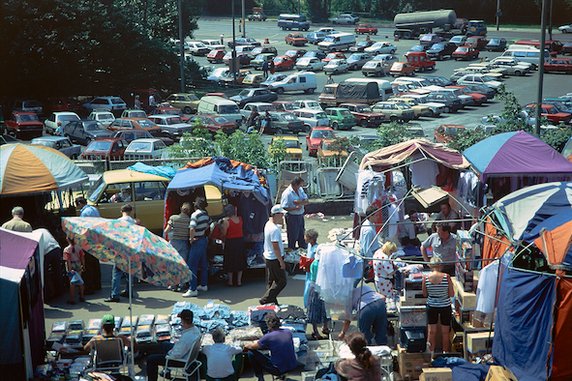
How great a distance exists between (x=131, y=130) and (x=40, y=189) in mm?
20306

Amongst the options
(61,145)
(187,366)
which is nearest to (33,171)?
(187,366)

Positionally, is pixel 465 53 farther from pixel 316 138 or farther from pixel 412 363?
pixel 412 363

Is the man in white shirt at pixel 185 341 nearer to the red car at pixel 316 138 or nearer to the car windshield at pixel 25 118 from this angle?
the red car at pixel 316 138

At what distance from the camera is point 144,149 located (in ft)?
110

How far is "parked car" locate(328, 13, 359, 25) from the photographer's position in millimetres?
93812

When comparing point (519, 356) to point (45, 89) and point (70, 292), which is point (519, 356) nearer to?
point (70, 292)

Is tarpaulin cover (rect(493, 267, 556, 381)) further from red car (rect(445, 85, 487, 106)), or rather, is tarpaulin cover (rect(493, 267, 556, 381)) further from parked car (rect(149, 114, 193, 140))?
red car (rect(445, 85, 487, 106))

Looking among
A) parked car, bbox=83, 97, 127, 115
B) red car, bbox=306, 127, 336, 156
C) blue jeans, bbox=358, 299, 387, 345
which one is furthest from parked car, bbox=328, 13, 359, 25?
blue jeans, bbox=358, 299, 387, 345

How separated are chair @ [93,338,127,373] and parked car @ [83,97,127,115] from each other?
121 ft

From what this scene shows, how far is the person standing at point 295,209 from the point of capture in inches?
696

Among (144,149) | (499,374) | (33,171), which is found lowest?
(144,149)

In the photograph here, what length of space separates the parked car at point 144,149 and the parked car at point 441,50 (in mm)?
40310

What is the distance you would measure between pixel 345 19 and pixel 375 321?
84113mm

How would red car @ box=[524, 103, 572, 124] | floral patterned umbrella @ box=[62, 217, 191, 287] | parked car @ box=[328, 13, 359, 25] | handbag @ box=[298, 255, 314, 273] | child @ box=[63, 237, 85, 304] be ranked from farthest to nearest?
parked car @ box=[328, 13, 359, 25] → red car @ box=[524, 103, 572, 124] → child @ box=[63, 237, 85, 304] → handbag @ box=[298, 255, 314, 273] → floral patterned umbrella @ box=[62, 217, 191, 287]
